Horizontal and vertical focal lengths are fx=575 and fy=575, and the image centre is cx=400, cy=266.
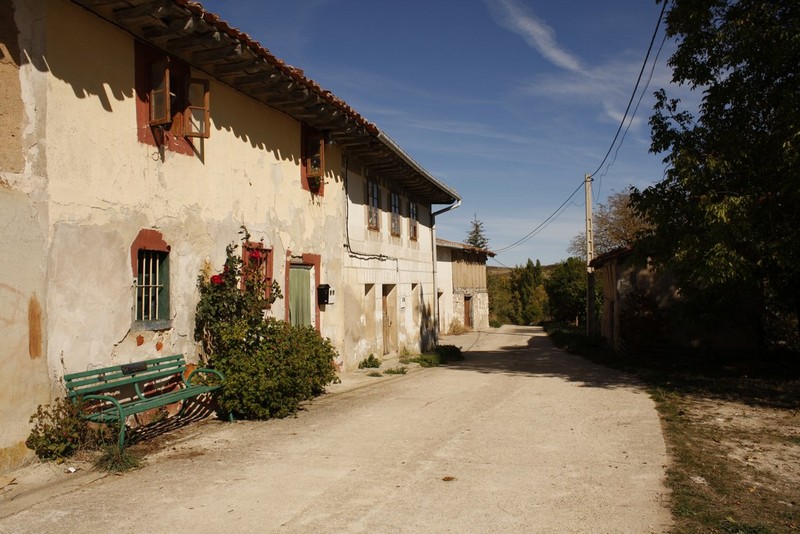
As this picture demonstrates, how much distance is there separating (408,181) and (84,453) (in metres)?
11.5

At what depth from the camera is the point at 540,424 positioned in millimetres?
7113

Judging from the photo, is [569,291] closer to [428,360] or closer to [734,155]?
[428,360]

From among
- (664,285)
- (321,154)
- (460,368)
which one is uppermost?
(321,154)

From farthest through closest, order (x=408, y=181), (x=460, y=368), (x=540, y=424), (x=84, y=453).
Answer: (x=408, y=181), (x=460, y=368), (x=540, y=424), (x=84, y=453)

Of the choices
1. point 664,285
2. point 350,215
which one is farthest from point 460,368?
point 664,285

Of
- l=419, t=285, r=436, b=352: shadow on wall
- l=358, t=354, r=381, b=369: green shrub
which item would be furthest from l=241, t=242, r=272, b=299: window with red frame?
l=419, t=285, r=436, b=352: shadow on wall

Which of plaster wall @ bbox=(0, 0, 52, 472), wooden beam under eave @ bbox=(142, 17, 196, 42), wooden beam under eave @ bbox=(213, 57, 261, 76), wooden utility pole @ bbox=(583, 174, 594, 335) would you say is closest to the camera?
plaster wall @ bbox=(0, 0, 52, 472)

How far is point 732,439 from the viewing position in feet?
20.9

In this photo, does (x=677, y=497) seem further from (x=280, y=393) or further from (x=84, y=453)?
(x=84, y=453)

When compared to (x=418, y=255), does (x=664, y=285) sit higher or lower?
lower

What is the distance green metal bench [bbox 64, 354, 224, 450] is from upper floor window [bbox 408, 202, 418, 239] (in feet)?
33.2

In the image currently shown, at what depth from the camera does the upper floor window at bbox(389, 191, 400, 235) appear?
15259 millimetres

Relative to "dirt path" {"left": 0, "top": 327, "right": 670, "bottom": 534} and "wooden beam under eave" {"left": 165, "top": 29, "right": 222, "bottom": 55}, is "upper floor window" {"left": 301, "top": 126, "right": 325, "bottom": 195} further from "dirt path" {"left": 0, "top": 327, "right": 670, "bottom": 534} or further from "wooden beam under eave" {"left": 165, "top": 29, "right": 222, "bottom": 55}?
"dirt path" {"left": 0, "top": 327, "right": 670, "bottom": 534}

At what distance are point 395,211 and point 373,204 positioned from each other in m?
1.63
